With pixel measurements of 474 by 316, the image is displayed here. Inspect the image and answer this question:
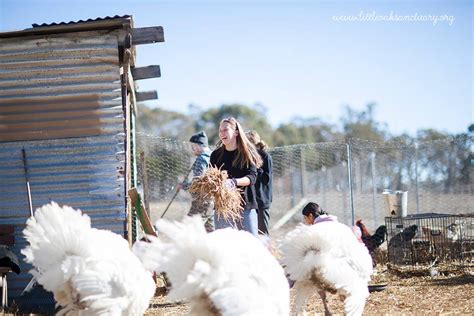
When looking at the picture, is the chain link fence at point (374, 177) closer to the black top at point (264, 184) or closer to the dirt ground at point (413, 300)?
the dirt ground at point (413, 300)

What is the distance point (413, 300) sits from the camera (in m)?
7.52

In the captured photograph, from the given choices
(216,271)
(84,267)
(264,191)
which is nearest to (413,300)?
(264,191)

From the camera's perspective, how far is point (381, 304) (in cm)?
725

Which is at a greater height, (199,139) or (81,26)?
(81,26)

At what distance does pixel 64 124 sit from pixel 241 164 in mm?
2786

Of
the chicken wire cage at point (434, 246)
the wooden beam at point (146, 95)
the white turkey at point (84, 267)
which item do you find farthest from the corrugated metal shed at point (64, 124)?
the chicken wire cage at point (434, 246)

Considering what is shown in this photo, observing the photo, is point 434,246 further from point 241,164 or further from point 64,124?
point 64,124

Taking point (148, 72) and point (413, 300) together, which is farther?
point (148, 72)

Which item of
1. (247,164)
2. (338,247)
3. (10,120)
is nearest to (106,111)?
(10,120)

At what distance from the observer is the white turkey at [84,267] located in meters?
4.67

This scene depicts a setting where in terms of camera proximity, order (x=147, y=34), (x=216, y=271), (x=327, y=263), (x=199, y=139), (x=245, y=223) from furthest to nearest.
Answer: (x=199, y=139), (x=147, y=34), (x=245, y=223), (x=327, y=263), (x=216, y=271)

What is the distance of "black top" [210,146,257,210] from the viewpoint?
6.67m

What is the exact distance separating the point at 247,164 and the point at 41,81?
10.8ft

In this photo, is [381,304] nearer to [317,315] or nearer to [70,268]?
[317,315]
